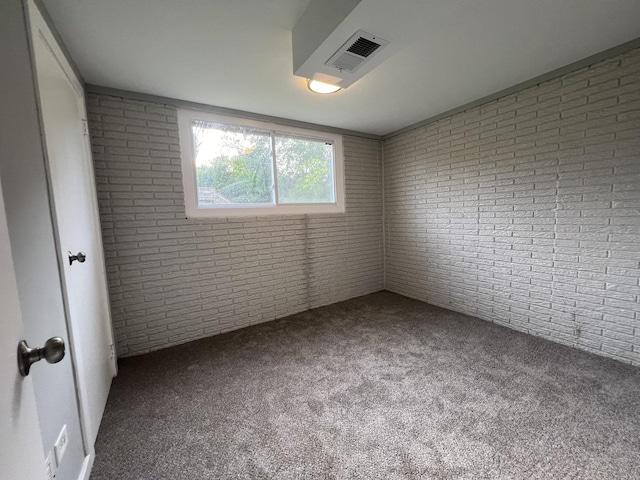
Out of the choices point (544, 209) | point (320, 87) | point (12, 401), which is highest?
point (320, 87)

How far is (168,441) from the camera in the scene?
1.60 m

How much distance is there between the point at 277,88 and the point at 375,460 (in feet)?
9.74

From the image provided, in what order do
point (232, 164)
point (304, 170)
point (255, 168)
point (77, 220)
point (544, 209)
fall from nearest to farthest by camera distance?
point (77, 220)
point (544, 209)
point (232, 164)
point (255, 168)
point (304, 170)

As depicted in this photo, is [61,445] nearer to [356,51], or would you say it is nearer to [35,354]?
[35,354]

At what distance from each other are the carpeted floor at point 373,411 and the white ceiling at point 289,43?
2415mm

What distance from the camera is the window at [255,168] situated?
2.84m

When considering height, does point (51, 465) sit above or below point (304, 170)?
below

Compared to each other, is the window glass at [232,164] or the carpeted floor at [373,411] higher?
the window glass at [232,164]

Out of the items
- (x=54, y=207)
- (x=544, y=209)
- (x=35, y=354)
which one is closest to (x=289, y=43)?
(x=54, y=207)

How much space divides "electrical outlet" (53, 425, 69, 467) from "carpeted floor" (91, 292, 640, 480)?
397 millimetres

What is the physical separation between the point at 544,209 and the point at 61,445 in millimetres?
3881

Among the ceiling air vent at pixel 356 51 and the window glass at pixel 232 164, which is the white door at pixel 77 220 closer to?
the window glass at pixel 232 164

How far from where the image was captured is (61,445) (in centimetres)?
116

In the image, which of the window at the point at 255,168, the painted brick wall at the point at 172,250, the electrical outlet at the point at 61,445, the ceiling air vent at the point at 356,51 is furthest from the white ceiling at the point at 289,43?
the electrical outlet at the point at 61,445
